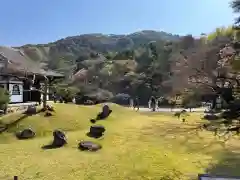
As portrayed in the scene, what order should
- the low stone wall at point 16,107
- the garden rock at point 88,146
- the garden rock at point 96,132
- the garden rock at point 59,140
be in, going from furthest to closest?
1. the low stone wall at point 16,107
2. the garden rock at point 96,132
3. the garden rock at point 59,140
4. the garden rock at point 88,146

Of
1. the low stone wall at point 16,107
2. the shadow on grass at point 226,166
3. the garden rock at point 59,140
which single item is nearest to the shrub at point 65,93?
the low stone wall at point 16,107

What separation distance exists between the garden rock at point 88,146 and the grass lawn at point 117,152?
338 mm

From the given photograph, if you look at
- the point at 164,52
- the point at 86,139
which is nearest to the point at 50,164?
the point at 86,139

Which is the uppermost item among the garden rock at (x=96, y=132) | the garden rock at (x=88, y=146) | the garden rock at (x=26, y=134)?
the garden rock at (x=96, y=132)

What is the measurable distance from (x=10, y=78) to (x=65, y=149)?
13.2 m

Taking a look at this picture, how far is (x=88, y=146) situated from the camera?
17781 mm

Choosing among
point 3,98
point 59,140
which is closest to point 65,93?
point 3,98

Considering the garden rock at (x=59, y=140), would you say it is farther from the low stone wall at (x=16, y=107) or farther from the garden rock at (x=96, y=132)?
the low stone wall at (x=16, y=107)

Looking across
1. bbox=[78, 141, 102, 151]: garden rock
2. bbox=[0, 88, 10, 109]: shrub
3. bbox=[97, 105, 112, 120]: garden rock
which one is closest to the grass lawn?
bbox=[78, 141, 102, 151]: garden rock

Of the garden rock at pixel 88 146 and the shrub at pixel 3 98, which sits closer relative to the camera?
the garden rock at pixel 88 146

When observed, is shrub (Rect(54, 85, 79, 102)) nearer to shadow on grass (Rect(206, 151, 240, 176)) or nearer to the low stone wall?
the low stone wall

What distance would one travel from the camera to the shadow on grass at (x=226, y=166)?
14.5 meters

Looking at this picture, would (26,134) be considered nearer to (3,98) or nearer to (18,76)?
(3,98)

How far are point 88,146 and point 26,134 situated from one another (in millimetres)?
4979
